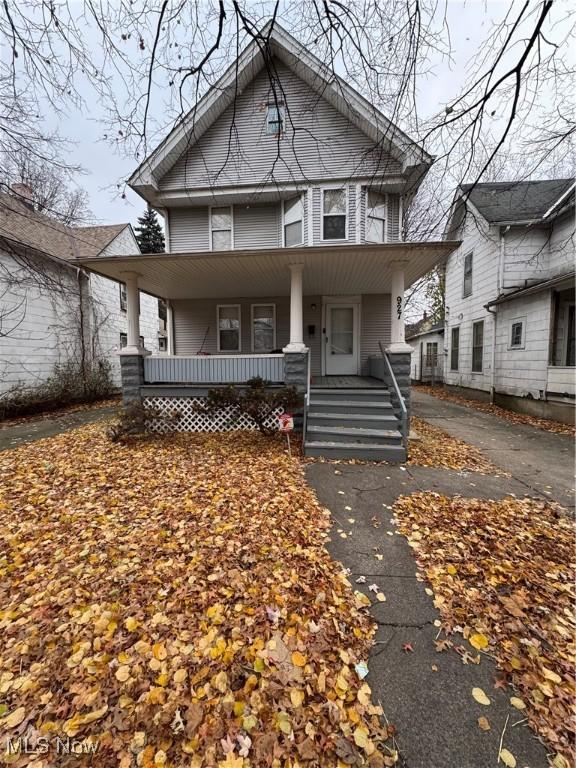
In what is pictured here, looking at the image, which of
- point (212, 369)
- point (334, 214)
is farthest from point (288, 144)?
point (212, 369)

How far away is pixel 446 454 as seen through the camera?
577 cm

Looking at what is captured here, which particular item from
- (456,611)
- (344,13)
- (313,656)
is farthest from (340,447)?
(344,13)

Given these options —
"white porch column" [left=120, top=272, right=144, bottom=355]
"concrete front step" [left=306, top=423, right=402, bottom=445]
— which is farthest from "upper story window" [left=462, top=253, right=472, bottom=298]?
"white porch column" [left=120, top=272, right=144, bottom=355]

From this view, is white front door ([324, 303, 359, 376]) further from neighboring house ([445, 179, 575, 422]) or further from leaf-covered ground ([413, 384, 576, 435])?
leaf-covered ground ([413, 384, 576, 435])

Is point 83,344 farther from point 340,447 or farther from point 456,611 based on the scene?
point 456,611

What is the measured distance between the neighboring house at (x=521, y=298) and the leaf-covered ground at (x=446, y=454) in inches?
163

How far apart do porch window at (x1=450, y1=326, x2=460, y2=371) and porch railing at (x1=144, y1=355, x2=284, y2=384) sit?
428 inches

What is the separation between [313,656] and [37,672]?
5.07ft

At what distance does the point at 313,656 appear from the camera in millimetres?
1875

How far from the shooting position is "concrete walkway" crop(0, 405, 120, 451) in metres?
6.84

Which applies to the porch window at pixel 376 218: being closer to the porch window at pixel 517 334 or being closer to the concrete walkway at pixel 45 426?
the porch window at pixel 517 334

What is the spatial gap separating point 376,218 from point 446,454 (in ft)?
21.0

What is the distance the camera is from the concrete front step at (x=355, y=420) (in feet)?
19.6

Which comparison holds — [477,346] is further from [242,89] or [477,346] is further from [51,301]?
[51,301]
